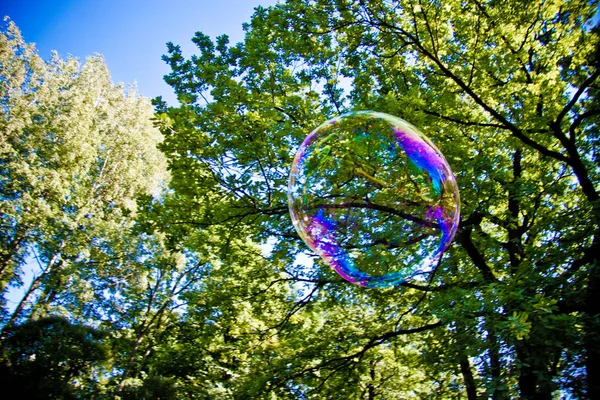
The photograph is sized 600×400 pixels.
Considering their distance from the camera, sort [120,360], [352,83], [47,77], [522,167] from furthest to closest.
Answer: [47,77] < [120,360] < [522,167] < [352,83]

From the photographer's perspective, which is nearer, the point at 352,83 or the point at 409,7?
the point at 409,7

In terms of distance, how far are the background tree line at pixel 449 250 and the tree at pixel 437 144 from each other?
0.04 meters

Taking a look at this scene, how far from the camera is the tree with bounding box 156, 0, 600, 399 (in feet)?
14.8

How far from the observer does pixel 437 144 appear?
545cm

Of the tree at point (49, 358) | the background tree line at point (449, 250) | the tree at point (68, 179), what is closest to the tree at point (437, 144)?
the background tree line at point (449, 250)

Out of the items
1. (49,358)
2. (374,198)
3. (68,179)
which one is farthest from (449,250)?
(68,179)

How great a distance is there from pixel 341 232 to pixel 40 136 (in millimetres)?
19828

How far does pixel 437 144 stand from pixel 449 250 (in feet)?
6.67

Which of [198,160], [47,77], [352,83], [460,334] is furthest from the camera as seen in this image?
[47,77]

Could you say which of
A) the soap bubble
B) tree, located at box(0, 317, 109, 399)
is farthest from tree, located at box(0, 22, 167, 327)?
the soap bubble

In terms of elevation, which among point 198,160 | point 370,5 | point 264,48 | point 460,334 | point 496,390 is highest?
point 370,5

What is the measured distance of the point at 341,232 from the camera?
3.38m

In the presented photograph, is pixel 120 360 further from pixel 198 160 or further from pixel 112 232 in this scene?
pixel 198 160

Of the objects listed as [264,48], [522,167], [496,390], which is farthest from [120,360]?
[522,167]
